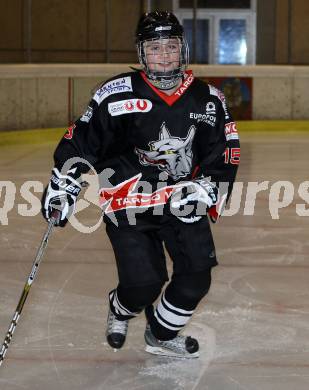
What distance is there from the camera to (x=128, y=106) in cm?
309

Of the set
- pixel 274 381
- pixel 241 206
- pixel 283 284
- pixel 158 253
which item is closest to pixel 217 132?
pixel 158 253

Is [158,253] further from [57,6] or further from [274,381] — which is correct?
[57,6]

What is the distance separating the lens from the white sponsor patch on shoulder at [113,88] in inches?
123

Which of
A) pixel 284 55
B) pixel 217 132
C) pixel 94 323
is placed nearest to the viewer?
pixel 217 132

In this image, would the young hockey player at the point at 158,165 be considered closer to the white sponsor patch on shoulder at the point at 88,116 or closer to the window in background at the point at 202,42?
the white sponsor patch on shoulder at the point at 88,116

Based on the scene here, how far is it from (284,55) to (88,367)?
1160cm

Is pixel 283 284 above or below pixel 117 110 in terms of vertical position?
below

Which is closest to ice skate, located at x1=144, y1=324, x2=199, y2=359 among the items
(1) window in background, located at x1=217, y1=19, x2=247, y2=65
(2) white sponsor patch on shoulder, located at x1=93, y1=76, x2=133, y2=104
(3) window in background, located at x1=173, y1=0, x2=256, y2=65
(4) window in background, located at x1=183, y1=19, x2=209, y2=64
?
(2) white sponsor patch on shoulder, located at x1=93, y1=76, x2=133, y2=104

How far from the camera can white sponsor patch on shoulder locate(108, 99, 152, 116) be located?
309cm

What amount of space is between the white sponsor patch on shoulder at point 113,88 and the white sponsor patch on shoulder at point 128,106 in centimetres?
4

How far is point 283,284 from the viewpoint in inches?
172

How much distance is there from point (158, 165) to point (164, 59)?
0.34 meters

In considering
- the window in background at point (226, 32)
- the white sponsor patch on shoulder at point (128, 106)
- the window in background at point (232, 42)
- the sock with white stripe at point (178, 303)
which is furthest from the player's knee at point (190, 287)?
the window in background at point (232, 42)

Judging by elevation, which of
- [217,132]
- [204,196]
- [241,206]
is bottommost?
[241,206]
